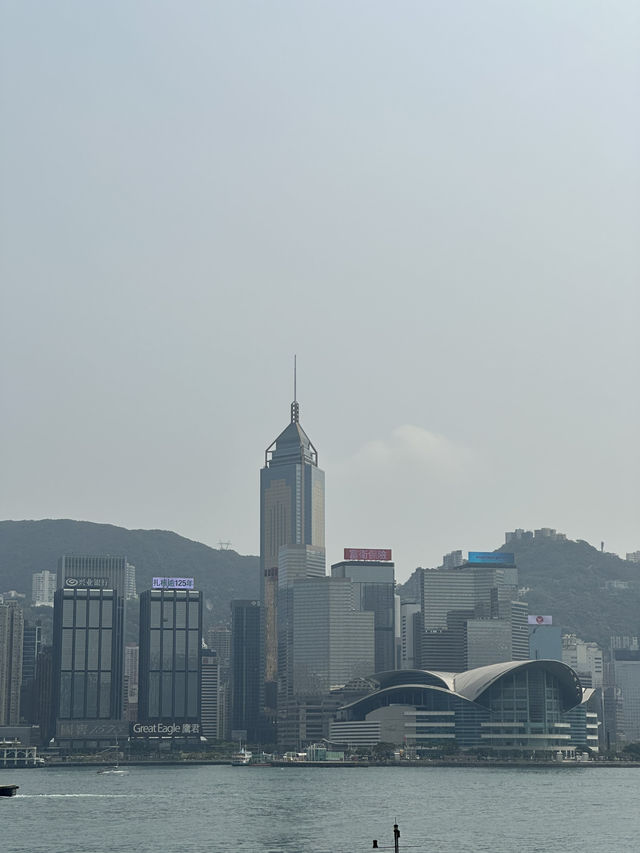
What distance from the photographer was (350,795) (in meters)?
174

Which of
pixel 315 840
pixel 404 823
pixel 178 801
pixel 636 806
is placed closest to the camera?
pixel 315 840

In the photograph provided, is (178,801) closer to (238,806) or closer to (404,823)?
(238,806)

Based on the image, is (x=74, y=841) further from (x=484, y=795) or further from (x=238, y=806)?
(x=484, y=795)

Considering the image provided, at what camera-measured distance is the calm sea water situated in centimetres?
10894

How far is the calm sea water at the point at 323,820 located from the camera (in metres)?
109

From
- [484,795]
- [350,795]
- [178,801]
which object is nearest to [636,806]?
[484,795]

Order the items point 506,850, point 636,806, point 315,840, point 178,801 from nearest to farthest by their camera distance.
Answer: point 506,850, point 315,840, point 636,806, point 178,801

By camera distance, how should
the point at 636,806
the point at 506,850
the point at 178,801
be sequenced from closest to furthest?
the point at 506,850 → the point at 636,806 → the point at 178,801

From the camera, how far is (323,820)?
131750mm

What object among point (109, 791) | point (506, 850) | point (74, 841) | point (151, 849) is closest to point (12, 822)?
point (74, 841)

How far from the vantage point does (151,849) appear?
106938mm

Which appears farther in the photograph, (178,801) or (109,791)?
(109,791)

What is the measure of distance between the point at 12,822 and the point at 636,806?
69.0 metres

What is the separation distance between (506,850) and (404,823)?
23.7 meters
